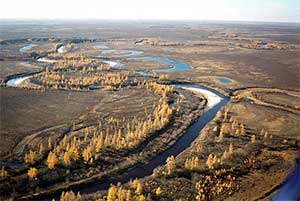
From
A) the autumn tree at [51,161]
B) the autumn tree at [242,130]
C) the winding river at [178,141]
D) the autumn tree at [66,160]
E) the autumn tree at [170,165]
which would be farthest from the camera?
the autumn tree at [242,130]

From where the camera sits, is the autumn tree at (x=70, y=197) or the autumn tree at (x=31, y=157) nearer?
the autumn tree at (x=70, y=197)

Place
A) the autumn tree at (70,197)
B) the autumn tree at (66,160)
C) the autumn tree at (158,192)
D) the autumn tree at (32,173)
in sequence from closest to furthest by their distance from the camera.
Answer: the autumn tree at (70,197) < the autumn tree at (158,192) < the autumn tree at (32,173) < the autumn tree at (66,160)

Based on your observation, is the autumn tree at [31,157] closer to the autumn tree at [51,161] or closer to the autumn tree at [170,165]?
the autumn tree at [51,161]

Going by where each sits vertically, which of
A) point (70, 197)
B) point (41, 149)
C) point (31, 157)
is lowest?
point (70, 197)

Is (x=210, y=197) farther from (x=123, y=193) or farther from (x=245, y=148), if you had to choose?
(x=245, y=148)

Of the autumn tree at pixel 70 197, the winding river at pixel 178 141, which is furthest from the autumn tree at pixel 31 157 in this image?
the autumn tree at pixel 70 197

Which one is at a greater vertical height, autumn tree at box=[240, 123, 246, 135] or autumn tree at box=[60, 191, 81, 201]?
autumn tree at box=[240, 123, 246, 135]

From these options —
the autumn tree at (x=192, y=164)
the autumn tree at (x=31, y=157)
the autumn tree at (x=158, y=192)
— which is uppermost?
the autumn tree at (x=31, y=157)

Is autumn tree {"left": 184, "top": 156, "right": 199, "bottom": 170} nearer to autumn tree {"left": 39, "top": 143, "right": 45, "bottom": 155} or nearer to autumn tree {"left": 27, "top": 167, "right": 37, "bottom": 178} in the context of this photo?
autumn tree {"left": 27, "top": 167, "right": 37, "bottom": 178}

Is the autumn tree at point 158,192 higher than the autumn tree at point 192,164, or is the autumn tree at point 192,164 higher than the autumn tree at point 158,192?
the autumn tree at point 192,164

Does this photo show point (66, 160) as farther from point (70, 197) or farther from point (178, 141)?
point (178, 141)

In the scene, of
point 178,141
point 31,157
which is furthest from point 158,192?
point 31,157

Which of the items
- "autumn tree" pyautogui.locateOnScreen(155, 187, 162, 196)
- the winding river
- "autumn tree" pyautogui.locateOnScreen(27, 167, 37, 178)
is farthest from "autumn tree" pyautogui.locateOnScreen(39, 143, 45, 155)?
"autumn tree" pyautogui.locateOnScreen(155, 187, 162, 196)
